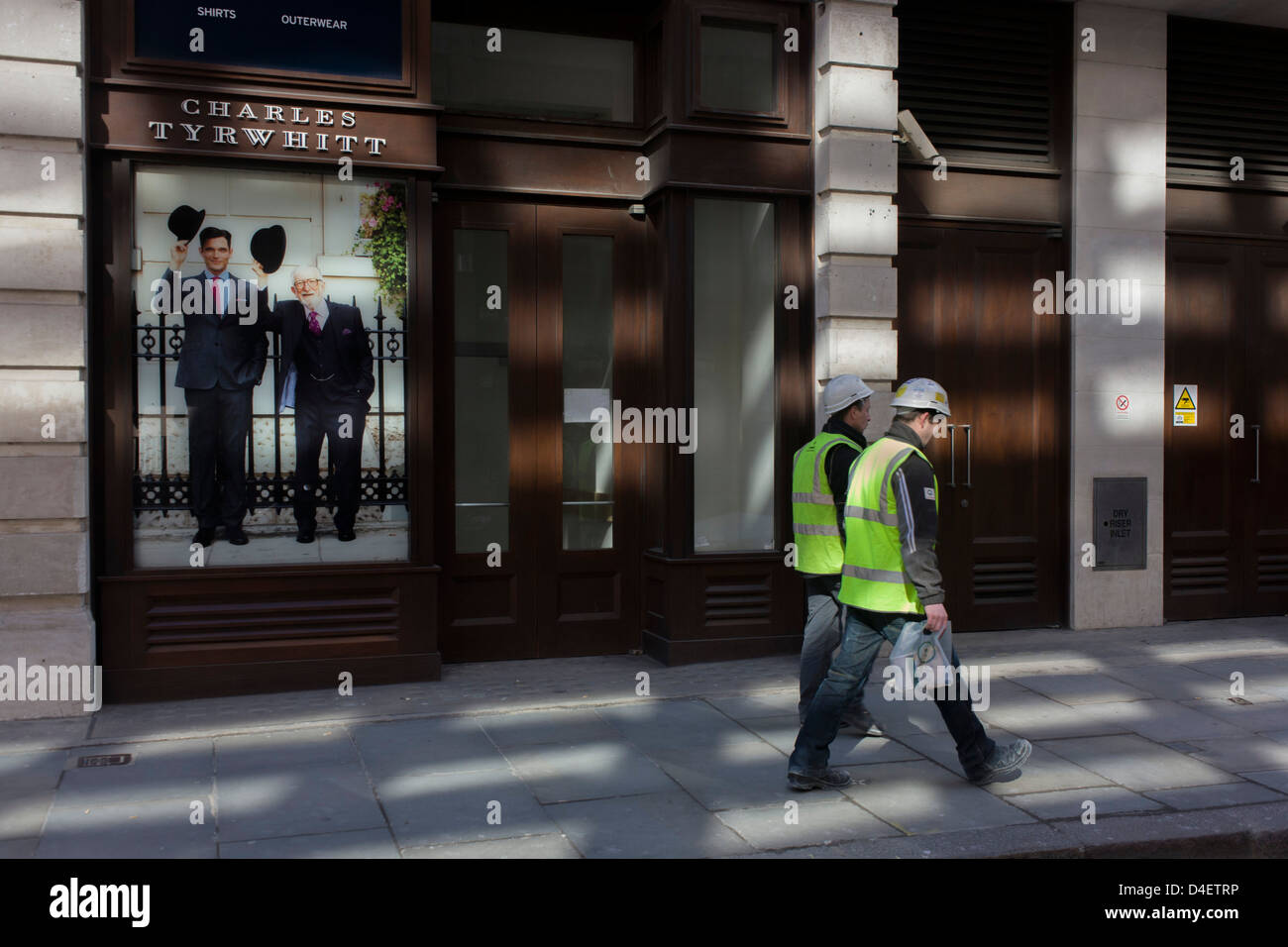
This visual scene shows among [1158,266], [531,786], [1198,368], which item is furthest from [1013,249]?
[531,786]

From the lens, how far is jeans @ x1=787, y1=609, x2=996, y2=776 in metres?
5.79

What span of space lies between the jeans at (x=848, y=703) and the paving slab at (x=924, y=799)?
201 mm

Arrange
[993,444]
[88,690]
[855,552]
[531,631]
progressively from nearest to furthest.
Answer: [855,552] < [88,690] < [531,631] < [993,444]

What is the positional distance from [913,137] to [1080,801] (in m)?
5.60

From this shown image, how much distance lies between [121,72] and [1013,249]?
7066mm

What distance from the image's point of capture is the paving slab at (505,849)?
5055 millimetres

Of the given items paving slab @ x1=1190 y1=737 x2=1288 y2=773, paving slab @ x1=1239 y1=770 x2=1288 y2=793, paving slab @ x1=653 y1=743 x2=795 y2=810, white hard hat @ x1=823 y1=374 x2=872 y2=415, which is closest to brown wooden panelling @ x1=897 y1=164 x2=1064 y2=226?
white hard hat @ x1=823 y1=374 x2=872 y2=415

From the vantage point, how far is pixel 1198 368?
10.7 meters

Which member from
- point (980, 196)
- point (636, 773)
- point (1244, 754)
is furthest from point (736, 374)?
point (1244, 754)

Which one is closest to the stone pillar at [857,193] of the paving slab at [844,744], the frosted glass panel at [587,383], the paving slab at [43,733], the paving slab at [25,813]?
the frosted glass panel at [587,383]

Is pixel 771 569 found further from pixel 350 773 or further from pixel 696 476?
pixel 350 773

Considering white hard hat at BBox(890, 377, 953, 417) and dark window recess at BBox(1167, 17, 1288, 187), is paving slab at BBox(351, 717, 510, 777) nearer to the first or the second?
white hard hat at BBox(890, 377, 953, 417)

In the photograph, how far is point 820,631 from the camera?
263 inches

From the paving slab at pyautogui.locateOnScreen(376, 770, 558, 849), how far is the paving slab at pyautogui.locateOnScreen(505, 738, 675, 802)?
13 centimetres
